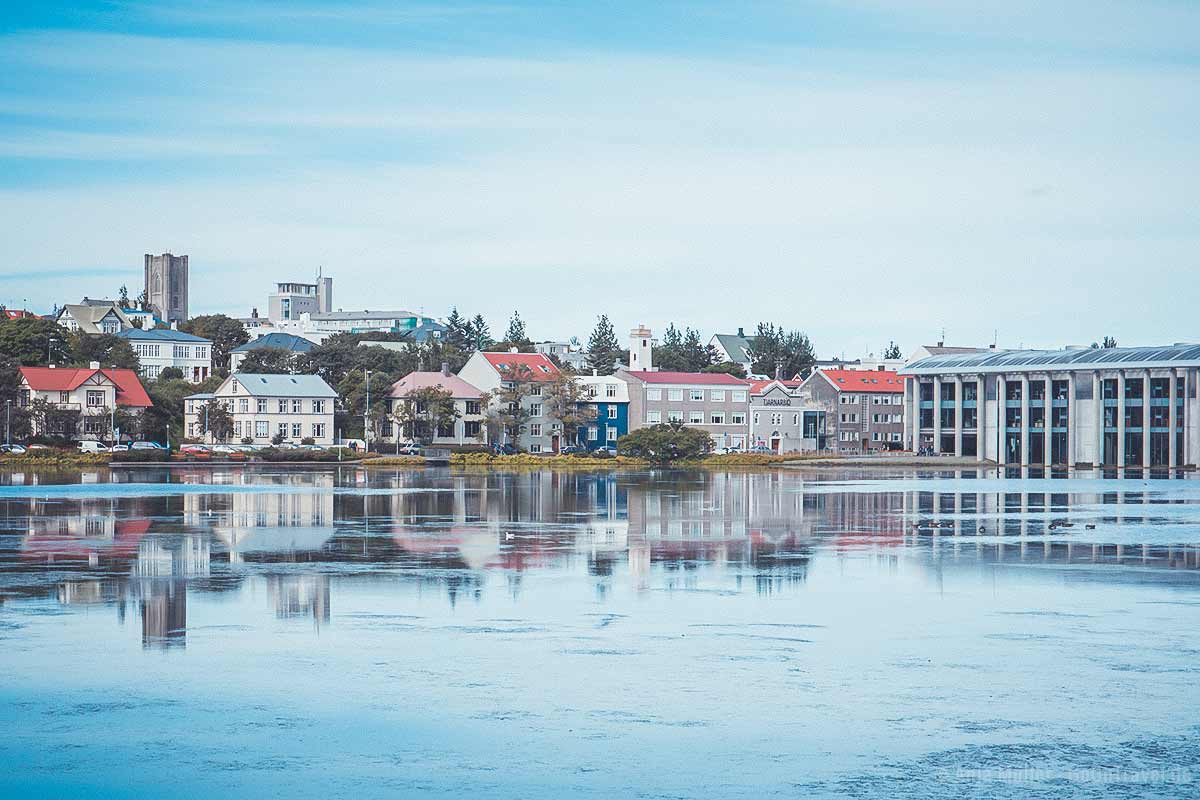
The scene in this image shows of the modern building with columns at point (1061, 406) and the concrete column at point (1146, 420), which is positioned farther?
the concrete column at point (1146, 420)

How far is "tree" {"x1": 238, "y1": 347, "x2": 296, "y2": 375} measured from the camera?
13638cm

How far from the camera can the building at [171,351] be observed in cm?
15575

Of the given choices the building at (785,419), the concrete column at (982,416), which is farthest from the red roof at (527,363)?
Answer: the concrete column at (982,416)

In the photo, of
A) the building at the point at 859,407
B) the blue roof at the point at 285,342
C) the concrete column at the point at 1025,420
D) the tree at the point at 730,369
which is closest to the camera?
the concrete column at the point at 1025,420

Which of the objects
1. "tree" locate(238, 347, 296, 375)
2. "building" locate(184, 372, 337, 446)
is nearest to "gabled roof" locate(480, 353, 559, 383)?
"building" locate(184, 372, 337, 446)

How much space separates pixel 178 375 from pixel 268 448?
44.8 metres

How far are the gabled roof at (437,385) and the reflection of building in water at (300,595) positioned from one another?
92.4 meters

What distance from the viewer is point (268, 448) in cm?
10438

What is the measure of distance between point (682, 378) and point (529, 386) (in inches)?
581

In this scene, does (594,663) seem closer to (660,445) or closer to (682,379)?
(660,445)

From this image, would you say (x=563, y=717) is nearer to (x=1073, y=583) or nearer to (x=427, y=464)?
(x=1073, y=583)

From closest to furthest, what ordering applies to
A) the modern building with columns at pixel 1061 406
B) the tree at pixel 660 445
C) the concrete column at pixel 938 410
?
the tree at pixel 660 445
the modern building with columns at pixel 1061 406
the concrete column at pixel 938 410

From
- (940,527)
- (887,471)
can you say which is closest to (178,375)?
(887,471)

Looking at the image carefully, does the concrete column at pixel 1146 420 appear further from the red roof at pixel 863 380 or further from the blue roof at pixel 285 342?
the blue roof at pixel 285 342
